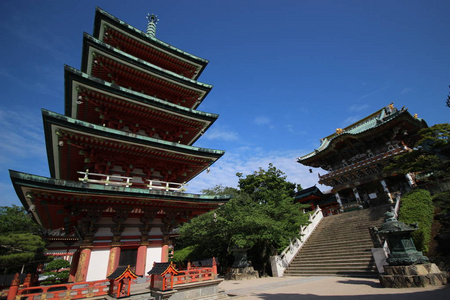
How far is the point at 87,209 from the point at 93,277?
2661mm

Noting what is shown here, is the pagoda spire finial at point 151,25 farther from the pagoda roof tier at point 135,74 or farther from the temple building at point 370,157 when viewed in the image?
the temple building at point 370,157

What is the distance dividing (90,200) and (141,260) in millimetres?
3559

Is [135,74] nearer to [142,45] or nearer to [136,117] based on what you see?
[142,45]

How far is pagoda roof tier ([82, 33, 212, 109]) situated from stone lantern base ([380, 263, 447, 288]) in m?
13.4

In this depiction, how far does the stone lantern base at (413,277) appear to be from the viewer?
775 centimetres

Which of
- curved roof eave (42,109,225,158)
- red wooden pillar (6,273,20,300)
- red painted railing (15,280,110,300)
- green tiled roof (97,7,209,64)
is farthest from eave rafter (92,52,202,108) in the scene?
red painted railing (15,280,110,300)

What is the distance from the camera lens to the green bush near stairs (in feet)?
36.6

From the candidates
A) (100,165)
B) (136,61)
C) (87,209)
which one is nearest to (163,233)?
(87,209)

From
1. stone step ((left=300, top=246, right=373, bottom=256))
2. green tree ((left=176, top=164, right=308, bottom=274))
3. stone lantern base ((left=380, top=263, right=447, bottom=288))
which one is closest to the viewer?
stone lantern base ((left=380, top=263, right=447, bottom=288))

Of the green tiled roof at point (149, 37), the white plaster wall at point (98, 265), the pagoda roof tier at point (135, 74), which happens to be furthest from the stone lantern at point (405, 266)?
the green tiled roof at point (149, 37)

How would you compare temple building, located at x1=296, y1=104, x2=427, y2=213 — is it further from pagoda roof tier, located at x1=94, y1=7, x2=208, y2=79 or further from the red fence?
the red fence

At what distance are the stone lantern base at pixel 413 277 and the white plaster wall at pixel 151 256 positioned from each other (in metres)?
9.71

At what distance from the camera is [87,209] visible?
8.19 metres

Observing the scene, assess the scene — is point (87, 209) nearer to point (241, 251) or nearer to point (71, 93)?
point (71, 93)
